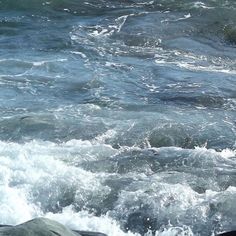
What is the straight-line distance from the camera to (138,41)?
59.5ft

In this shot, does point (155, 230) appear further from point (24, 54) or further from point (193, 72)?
point (24, 54)

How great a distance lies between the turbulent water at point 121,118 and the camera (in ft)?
29.7

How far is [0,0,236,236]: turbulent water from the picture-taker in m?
9.05

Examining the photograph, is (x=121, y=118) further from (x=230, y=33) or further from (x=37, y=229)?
(x=230, y=33)

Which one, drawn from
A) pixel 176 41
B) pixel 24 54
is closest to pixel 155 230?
pixel 24 54

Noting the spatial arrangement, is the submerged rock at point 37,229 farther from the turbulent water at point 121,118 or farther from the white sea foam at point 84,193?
the turbulent water at point 121,118

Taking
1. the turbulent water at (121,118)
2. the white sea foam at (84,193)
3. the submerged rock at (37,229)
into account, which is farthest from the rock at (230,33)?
the submerged rock at (37,229)

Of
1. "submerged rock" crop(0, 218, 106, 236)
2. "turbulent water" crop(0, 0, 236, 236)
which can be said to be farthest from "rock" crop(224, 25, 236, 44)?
"submerged rock" crop(0, 218, 106, 236)

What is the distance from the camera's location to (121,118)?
12.4 meters

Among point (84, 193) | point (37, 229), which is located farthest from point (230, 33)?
point (37, 229)

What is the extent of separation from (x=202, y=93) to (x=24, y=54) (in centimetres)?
526

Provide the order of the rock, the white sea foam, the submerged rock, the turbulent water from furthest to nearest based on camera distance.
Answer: the rock → the turbulent water → the white sea foam → the submerged rock

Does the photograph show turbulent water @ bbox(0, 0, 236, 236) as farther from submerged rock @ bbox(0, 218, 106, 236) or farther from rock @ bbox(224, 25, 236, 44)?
submerged rock @ bbox(0, 218, 106, 236)

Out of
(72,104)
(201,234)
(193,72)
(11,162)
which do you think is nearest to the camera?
(201,234)
